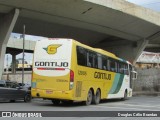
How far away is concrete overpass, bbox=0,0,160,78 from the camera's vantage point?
1288 inches

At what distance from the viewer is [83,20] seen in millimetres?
37469

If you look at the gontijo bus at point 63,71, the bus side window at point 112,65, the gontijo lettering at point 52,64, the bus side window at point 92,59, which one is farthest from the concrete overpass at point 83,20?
the gontijo lettering at point 52,64

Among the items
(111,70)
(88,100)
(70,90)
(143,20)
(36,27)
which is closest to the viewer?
(70,90)

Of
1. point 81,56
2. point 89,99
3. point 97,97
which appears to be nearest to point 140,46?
point 97,97

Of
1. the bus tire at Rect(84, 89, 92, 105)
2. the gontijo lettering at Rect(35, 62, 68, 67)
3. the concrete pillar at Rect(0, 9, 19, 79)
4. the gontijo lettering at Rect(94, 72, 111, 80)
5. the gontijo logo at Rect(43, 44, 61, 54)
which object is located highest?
the concrete pillar at Rect(0, 9, 19, 79)

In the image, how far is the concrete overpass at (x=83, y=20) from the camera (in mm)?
32719

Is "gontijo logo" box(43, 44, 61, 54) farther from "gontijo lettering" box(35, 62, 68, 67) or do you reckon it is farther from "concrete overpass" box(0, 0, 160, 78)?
"concrete overpass" box(0, 0, 160, 78)

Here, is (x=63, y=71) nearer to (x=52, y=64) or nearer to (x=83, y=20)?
(x=52, y=64)

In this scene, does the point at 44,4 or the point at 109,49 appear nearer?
the point at 44,4

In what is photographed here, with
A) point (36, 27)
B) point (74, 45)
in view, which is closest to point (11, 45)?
point (36, 27)

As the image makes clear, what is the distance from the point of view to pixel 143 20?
40.4 meters

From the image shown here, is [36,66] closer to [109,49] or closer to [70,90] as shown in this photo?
[70,90]

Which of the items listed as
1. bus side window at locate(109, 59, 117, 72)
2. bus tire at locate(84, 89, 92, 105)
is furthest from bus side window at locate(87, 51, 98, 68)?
bus side window at locate(109, 59, 117, 72)

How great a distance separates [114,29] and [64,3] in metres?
11.7
